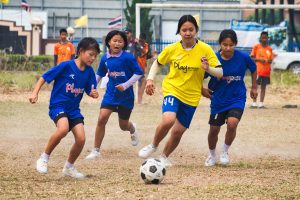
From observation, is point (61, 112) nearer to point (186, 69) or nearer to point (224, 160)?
point (186, 69)

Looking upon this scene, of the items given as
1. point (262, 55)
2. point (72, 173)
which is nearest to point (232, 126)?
point (72, 173)

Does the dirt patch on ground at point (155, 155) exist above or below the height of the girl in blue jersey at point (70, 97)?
below

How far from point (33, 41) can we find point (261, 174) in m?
46.6

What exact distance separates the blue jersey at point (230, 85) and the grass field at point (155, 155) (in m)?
0.76

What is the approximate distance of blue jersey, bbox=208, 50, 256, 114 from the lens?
10477mm

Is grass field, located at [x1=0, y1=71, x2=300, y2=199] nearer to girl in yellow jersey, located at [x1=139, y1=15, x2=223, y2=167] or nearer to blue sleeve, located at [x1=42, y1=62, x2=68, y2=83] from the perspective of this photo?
girl in yellow jersey, located at [x1=139, y1=15, x2=223, y2=167]

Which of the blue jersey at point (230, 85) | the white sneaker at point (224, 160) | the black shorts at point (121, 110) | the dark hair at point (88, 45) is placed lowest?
the white sneaker at point (224, 160)

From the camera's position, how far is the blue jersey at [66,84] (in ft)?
31.2

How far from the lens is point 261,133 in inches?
579

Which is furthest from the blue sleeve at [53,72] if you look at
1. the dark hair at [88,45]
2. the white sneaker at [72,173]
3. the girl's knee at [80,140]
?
the white sneaker at [72,173]

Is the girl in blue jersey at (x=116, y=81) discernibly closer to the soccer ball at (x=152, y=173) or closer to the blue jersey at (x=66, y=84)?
the blue jersey at (x=66, y=84)

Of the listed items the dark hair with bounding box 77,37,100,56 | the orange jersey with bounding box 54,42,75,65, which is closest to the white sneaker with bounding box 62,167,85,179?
the dark hair with bounding box 77,37,100,56

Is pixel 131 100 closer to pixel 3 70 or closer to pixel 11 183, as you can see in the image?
pixel 11 183

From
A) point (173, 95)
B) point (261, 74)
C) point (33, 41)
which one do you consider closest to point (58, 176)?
point (173, 95)
